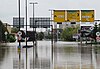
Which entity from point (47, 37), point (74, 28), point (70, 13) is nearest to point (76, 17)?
point (70, 13)

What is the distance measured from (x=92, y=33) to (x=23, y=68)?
7232cm

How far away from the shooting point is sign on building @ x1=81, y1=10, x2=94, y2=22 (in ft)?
211

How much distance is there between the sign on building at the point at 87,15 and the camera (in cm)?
6425

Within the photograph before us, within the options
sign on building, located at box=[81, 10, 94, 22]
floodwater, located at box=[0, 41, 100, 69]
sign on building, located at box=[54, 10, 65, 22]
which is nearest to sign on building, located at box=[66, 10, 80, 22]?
sign on building, located at box=[81, 10, 94, 22]

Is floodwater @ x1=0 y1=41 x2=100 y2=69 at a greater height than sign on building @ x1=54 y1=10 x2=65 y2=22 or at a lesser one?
lesser

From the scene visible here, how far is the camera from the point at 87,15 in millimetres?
65188

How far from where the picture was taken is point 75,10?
65.8 meters

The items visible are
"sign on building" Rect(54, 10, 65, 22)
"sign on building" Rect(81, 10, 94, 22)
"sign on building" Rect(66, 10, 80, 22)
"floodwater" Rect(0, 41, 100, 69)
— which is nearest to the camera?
"floodwater" Rect(0, 41, 100, 69)

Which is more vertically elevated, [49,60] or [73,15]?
[73,15]

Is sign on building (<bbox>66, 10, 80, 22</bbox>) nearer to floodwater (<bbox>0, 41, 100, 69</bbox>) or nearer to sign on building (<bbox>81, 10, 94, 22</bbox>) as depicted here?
sign on building (<bbox>81, 10, 94, 22</bbox>)

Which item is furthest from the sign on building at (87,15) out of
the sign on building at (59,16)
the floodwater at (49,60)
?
the floodwater at (49,60)

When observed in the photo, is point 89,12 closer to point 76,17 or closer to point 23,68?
point 76,17

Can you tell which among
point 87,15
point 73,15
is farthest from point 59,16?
point 87,15

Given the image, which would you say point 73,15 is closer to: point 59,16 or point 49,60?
point 59,16
